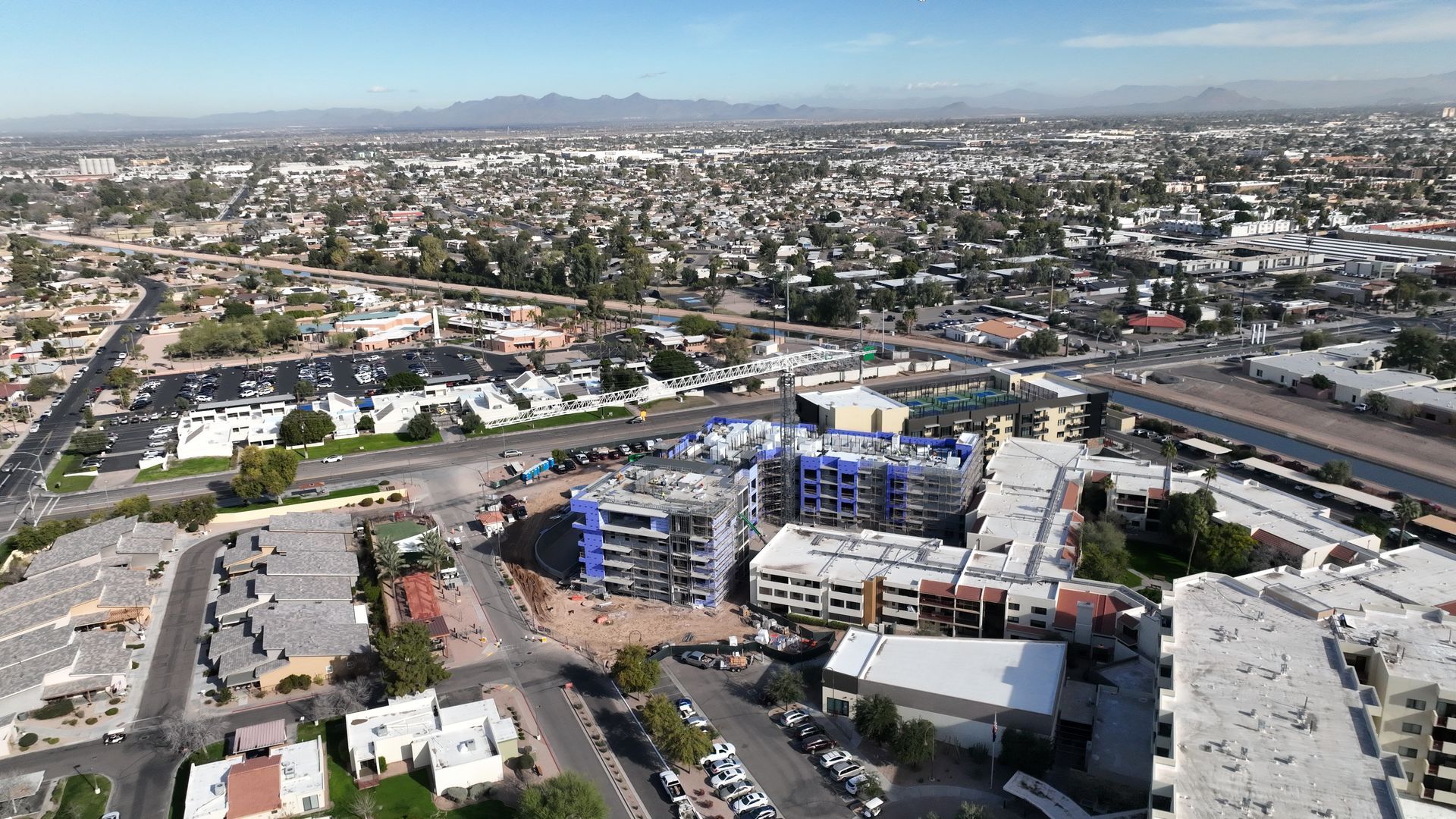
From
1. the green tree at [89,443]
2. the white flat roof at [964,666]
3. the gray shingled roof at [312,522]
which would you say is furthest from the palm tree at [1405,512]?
the green tree at [89,443]

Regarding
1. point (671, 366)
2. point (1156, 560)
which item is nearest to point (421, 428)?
point (671, 366)

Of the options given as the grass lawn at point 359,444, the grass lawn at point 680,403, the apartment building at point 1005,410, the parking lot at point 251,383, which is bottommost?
the grass lawn at point 680,403

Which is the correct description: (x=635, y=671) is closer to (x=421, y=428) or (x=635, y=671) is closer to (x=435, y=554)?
(x=435, y=554)

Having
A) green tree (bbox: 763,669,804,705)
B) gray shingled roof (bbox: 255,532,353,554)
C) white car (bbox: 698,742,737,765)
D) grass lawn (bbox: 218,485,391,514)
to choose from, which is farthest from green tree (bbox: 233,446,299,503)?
white car (bbox: 698,742,737,765)

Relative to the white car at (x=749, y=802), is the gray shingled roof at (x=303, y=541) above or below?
above

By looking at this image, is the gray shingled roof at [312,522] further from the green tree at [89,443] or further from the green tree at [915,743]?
the green tree at [915,743]

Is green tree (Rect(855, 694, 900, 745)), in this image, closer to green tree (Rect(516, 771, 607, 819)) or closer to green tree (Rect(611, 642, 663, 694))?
green tree (Rect(611, 642, 663, 694))

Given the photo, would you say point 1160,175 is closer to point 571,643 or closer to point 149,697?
point 571,643
